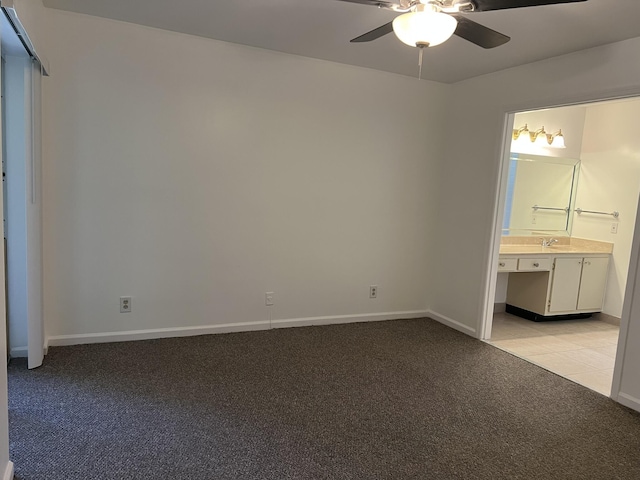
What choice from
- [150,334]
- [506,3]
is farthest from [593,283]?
[150,334]

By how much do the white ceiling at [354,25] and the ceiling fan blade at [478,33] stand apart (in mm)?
461

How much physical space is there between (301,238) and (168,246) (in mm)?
1190

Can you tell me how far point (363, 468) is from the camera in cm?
216

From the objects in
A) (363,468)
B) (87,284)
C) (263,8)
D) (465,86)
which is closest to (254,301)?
(87,284)

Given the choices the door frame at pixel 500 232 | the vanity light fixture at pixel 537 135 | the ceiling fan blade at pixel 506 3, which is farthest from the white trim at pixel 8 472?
the vanity light fixture at pixel 537 135

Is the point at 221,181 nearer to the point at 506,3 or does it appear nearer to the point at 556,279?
the point at 506,3

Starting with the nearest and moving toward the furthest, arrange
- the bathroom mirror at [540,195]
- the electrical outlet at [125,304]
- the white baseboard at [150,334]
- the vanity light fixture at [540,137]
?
1. the white baseboard at [150,334]
2. the electrical outlet at [125,304]
3. the vanity light fixture at [540,137]
4. the bathroom mirror at [540,195]

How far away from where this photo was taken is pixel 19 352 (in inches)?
124

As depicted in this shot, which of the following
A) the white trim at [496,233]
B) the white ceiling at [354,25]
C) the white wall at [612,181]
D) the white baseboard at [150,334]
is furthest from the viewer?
the white wall at [612,181]

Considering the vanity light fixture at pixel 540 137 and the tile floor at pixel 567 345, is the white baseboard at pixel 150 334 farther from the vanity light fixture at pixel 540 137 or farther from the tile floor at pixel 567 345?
the vanity light fixture at pixel 540 137

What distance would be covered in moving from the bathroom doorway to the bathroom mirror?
12mm

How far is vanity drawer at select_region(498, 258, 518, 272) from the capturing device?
4.53 m

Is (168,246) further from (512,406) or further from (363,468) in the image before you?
(512,406)

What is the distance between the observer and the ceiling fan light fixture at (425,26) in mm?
1992
